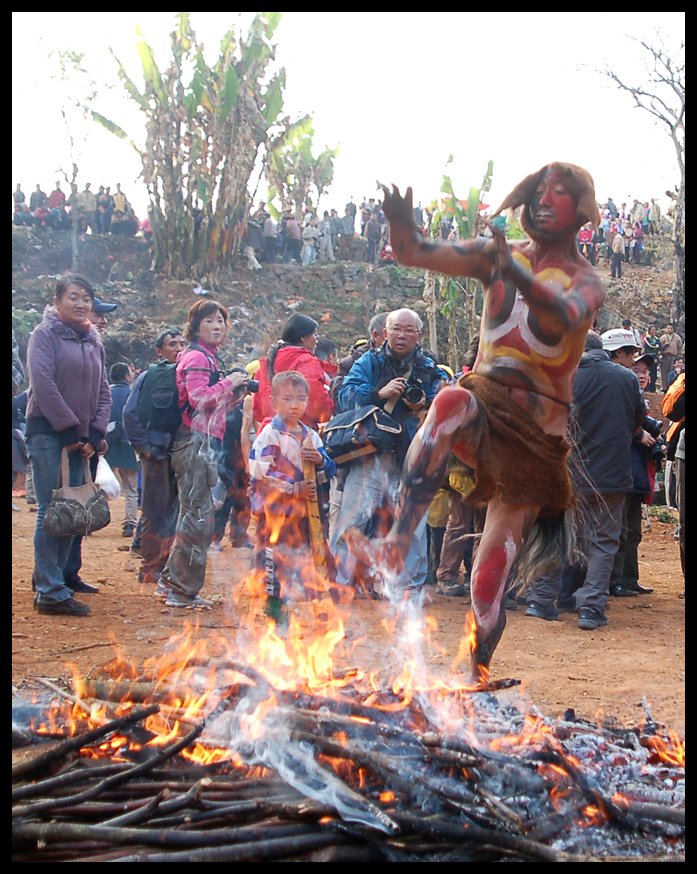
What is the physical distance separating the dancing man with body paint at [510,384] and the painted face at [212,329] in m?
2.88

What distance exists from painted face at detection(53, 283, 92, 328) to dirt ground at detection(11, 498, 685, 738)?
207cm

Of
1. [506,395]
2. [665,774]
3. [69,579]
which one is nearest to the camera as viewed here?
[665,774]

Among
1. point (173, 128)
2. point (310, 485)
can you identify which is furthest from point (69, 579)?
point (173, 128)

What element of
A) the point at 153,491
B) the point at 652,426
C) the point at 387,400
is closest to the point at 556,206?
the point at 387,400

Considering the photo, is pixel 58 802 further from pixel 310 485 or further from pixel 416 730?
pixel 310 485

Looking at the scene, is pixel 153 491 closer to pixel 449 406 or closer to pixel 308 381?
pixel 308 381

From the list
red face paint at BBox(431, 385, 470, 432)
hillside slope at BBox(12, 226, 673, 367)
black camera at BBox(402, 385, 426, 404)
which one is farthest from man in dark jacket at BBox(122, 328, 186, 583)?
hillside slope at BBox(12, 226, 673, 367)

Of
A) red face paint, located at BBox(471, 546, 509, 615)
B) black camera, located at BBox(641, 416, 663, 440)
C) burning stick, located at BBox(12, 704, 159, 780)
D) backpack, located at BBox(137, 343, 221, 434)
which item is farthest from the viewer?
black camera, located at BBox(641, 416, 663, 440)

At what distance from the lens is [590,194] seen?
4027 mm

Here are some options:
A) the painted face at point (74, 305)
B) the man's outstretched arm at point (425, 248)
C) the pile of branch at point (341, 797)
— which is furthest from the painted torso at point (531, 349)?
the painted face at point (74, 305)

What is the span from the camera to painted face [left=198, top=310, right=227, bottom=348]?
6527 mm

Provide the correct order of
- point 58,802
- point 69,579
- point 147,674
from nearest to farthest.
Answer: point 58,802 → point 147,674 → point 69,579

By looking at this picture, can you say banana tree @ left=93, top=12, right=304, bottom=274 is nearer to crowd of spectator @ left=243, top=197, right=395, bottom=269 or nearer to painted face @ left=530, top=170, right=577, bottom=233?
crowd of spectator @ left=243, top=197, right=395, bottom=269
